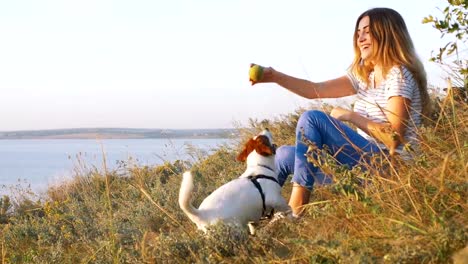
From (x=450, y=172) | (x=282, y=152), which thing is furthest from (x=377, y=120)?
(x=450, y=172)

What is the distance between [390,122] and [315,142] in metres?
0.52

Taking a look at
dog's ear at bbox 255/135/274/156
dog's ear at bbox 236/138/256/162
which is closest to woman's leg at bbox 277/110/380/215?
dog's ear at bbox 255/135/274/156

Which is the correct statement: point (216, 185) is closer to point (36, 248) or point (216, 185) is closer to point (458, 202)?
point (36, 248)

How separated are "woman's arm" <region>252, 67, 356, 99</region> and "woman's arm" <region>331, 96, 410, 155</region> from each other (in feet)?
2.45

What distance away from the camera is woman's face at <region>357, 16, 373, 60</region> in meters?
4.75

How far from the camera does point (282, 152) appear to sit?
16.9ft

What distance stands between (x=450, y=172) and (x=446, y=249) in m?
0.68

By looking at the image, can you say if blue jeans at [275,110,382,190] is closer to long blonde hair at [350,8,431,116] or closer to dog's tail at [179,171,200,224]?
long blonde hair at [350,8,431,116]

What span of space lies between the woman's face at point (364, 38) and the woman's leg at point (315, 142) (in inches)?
22.9

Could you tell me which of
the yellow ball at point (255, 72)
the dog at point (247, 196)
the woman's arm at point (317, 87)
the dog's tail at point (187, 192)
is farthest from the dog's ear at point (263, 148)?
the dog's tail at point (187, 192)

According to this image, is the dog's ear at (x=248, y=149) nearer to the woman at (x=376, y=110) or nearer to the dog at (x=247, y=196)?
the dog at (x=247, y=196)

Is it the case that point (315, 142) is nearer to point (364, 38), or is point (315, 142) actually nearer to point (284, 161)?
point (284, 161)

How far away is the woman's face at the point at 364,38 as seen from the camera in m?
4.75

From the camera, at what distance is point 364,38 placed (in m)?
4.80
